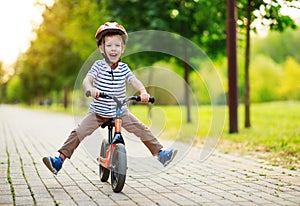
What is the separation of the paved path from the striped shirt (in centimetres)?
87

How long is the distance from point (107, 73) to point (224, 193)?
1.80 meters

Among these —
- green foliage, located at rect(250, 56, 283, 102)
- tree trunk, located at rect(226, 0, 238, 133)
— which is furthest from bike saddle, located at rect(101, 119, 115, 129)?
green foliage, located at rect(250, 56, 283, 102)

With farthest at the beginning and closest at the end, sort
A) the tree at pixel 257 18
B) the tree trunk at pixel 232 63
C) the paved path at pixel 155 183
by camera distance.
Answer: the tree at pixel 257 18 < the tree trunk at pixel 232 63 < the paved path at pixel 155 183

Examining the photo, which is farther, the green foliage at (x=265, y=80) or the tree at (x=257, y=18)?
the green foliage at (x=265, y=80)

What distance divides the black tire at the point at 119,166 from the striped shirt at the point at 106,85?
0.48m

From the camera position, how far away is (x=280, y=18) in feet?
44.4

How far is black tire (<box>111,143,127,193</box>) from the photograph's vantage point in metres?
5.47

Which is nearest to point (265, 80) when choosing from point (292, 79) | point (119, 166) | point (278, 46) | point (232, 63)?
point (292, 79)

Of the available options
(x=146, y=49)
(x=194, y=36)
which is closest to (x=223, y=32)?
(x=194, y=36)

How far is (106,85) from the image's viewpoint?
5836mm

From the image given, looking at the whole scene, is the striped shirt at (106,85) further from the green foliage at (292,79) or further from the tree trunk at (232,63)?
the green foliage at (292,79)

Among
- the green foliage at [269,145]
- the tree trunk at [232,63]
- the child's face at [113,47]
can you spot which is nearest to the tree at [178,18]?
Result: the tree trunk at [232,63]

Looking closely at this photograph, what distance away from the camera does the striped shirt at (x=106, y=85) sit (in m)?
5.83

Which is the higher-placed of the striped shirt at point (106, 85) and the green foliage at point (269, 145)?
the striped shirt at point (106, 85)
